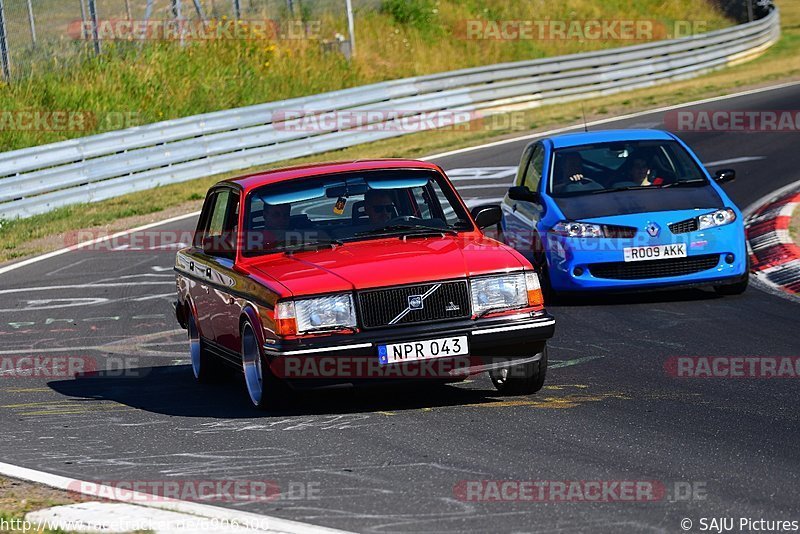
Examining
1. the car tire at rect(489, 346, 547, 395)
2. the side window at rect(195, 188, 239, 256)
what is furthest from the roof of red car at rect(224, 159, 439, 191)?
the car tire at rect(489, 346, 547, 395)

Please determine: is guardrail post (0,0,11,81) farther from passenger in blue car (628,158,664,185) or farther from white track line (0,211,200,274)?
passenger in blue car (628,158,664,185)

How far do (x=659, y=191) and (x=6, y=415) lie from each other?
6.47 m

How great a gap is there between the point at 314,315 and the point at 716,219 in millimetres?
5511

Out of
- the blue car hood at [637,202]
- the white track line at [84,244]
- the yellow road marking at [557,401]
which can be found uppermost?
the blue car hood at [637,202]

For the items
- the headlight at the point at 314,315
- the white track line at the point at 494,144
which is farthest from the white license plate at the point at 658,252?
the white track line at the point at 494,144

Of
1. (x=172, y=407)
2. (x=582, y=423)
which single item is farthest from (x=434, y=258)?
(x=172, y=407)

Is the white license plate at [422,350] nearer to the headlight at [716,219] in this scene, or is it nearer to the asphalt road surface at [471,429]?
the asphalt road surface at [471,429]

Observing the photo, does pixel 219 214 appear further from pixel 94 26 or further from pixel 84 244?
pixel 94 26

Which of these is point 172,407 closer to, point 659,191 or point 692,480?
point 692,480

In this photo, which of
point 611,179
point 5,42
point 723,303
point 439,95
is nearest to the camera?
point 723,303

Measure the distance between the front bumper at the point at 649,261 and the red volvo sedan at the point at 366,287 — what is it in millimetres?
2946

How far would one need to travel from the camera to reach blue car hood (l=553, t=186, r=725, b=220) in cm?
1228

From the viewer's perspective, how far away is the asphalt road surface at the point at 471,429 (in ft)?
19.3

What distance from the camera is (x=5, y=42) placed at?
24891mm
